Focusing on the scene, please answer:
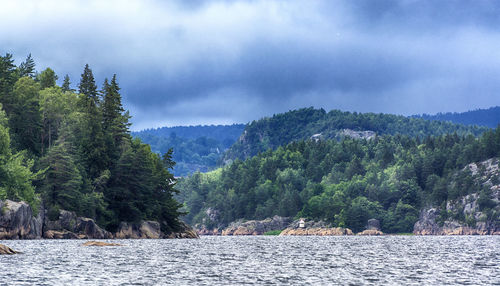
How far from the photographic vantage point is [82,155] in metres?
128

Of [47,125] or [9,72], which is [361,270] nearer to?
[47,125]

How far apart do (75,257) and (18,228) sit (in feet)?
120

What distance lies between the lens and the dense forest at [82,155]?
377 ft

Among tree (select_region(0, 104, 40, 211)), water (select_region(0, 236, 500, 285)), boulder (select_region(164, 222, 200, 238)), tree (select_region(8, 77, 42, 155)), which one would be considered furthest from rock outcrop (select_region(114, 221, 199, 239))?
water (select_region(0, 236, 500, 285))

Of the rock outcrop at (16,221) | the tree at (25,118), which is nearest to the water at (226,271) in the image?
the rock outcrop at (16,221)

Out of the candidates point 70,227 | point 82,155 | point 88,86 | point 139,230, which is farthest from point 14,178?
point 88,86

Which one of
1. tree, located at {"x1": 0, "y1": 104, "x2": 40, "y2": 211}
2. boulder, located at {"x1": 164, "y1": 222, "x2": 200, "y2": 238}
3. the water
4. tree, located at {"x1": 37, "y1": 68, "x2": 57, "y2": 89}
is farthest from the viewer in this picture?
tree, located at {"x1": 37, "y1": 68, "x2": 57, "y2": 89}

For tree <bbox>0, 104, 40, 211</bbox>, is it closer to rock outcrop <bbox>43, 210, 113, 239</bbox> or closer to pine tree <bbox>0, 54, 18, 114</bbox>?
rock outcrop <bbox>43, 210, 113, 239</bbox>

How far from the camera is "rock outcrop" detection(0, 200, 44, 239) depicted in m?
92.8

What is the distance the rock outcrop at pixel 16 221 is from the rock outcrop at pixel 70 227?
24.4 feet

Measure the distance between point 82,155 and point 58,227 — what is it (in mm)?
20537

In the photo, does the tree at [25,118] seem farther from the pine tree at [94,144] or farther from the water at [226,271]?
the water at [226,271]

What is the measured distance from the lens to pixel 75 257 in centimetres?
6325

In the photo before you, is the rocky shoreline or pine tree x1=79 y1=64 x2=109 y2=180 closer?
the rocky shoreline
